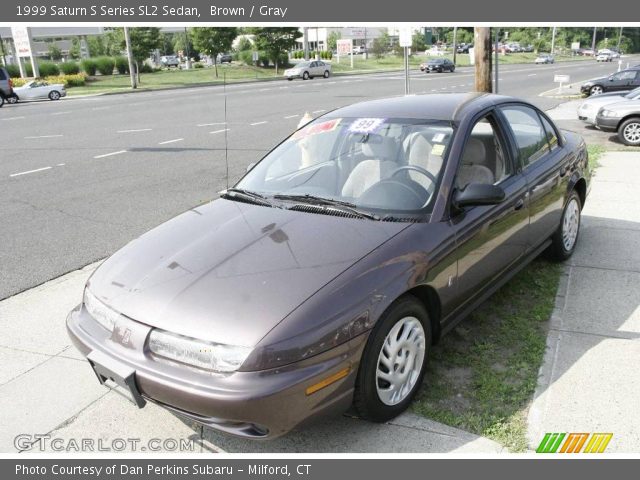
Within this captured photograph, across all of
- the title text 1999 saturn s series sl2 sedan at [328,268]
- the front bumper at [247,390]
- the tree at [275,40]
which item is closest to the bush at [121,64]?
the tree at [275,40]

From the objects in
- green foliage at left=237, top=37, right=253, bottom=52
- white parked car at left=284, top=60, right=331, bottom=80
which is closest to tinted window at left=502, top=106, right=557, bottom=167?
white parked car at left=284, top=60, right=331, bottom=80

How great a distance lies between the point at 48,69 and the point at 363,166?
49.1m

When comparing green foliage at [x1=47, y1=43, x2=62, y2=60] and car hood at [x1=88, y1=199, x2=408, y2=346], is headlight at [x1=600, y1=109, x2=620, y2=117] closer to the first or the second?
car hood at [x1=88, y1=199, x2=408, y2=346]

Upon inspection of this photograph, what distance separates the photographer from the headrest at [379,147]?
379 centimetres

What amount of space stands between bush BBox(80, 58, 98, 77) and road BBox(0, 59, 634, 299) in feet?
102

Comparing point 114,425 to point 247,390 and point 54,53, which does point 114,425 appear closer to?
point 247,390

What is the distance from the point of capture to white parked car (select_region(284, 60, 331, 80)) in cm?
4116

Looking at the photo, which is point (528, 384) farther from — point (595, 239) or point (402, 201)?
point (595, 239)

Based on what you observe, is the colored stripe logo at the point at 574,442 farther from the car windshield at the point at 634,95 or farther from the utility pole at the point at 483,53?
the car windshield at the point at 634,95

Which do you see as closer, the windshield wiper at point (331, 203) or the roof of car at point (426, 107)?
the windshield wiper at point (331, 203)

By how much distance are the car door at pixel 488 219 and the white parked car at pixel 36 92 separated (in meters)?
30.6

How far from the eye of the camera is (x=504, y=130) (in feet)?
13.7

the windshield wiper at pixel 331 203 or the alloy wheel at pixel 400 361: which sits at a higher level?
the windshield wiper at pixel 331 203

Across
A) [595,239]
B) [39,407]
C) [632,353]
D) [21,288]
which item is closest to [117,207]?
[21,288]
